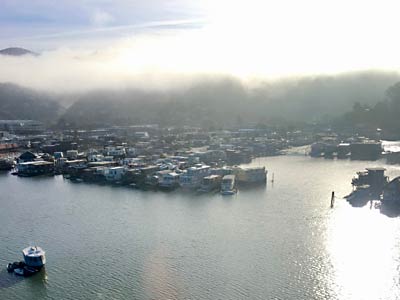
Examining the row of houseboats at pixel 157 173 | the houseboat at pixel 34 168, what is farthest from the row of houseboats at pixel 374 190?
the houseboat at pixel 34 168

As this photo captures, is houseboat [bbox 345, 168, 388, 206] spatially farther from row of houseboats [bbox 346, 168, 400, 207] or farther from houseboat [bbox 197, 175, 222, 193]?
houseboat [bbox 197, 175, 222, 193]

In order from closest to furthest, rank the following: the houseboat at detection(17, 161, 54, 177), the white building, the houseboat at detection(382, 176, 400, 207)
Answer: the houseboat at detection(382, 176, 400, 207)
the white building
the houseboat at detection(17, 161, 54, 177)

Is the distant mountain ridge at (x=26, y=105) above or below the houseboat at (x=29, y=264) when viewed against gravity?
above

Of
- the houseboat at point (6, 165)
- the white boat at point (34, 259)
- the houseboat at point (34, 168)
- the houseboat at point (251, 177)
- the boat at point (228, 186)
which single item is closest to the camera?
the white boat at point (34, 259)

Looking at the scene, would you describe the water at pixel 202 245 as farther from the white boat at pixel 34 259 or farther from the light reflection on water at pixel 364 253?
the white boat at pixel 34 259

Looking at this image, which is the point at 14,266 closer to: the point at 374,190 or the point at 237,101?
the point at 374,190

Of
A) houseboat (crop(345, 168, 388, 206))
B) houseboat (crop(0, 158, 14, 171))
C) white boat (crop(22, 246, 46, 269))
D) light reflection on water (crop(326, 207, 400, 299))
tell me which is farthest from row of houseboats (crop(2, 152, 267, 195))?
white boat (crop(22, 246, 46, 269))

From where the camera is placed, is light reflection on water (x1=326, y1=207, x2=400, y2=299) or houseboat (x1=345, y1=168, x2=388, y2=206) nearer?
light reflection on water (x1=326, y1=207, x2=400, y2=299)
